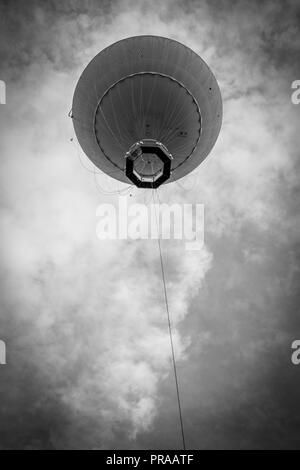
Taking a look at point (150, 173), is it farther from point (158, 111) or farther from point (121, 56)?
point (121, 56)

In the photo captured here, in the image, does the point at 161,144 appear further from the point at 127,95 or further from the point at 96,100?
the point at 96,100

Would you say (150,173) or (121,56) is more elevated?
(121,56)

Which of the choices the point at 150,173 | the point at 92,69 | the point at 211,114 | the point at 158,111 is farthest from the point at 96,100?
the point at 211,114

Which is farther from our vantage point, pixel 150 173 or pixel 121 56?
pixel 150 173
